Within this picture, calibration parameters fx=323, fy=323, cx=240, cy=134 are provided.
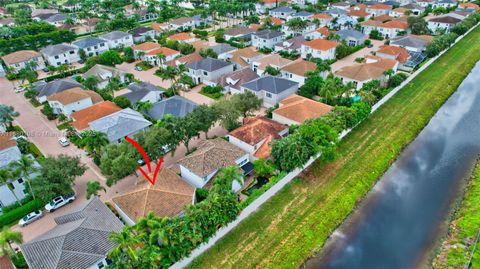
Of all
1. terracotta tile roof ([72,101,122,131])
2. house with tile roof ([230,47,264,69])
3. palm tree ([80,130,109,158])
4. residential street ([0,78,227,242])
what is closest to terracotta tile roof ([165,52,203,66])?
house with tile roof ([230,47,264,69])

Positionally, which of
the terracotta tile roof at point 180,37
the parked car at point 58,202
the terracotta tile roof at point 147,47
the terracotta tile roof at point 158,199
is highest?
the terracotta tile roof at point 180,37

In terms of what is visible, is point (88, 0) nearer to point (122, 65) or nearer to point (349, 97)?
point (122, 65)

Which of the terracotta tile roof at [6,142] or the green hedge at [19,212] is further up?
the terracotta tile roof at [6,142]

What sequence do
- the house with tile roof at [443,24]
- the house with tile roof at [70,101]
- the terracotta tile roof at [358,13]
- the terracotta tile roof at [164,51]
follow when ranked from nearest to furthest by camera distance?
1. the house with tile roof at [70,101]
2. the terracotta tile roof at [164,51]
3. the house with tile roof at [443,24]
4. the terracotta tile roof at [358,13]

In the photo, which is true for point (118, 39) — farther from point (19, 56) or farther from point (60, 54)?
point (19, 56)

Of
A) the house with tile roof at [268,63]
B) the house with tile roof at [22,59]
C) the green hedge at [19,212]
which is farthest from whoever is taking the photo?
the house with tile roof at [22,59]

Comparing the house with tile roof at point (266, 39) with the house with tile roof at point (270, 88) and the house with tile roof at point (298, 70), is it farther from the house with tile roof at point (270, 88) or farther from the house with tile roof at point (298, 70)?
the house with tile roof at point (270, 88)

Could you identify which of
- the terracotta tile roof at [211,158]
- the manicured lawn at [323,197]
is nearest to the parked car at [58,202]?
the terracotta tile roof at [211,158]
